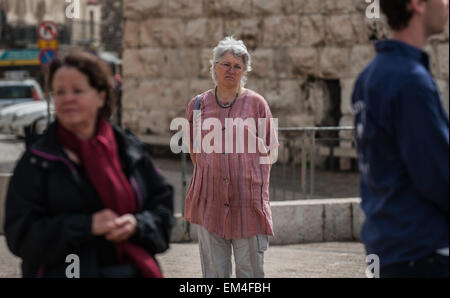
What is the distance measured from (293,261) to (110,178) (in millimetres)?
5056

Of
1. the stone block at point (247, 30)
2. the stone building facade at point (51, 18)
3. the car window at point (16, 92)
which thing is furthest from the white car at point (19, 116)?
the stone building facade at point (51, 18)

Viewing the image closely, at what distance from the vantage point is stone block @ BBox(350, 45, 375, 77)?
1309 cm

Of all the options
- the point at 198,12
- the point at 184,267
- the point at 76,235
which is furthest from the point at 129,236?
the point at 198,12

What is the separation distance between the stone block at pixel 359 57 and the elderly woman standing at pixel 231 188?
7303mm

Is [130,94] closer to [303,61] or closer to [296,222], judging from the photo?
[303,61]

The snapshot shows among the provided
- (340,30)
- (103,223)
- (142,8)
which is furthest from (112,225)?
(142,8)

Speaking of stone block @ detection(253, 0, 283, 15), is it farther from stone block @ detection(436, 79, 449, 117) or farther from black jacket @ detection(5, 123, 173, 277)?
black jacket @ detection(5, 123, 173, 277)

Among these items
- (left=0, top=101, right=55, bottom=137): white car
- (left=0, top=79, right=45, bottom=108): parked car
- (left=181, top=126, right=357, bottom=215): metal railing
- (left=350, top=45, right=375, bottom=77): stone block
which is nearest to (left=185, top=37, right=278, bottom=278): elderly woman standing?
(left=181, top=126, right=357, bottom=215): metal railing

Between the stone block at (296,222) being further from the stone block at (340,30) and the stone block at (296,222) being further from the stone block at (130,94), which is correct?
the stone block at (130,94)

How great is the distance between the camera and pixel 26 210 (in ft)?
11.2

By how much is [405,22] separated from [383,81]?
0.28 m

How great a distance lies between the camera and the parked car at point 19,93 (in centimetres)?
2794

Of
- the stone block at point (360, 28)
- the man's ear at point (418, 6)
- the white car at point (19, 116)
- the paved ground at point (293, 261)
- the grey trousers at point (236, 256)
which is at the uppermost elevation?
the man's ear at point (418, 6)

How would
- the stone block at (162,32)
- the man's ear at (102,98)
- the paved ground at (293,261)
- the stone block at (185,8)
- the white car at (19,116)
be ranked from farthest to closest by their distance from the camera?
1. the white car at (19,116)
2. the stone block at (162,32)
3. the stone block at (185,8)
4. the paved ground at (293,261)
5. the man's ear at (102,98)
